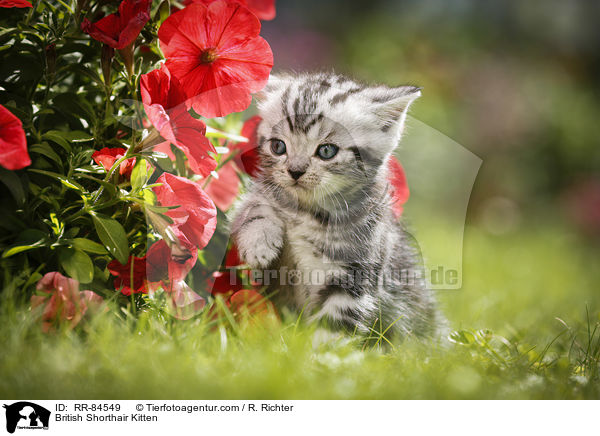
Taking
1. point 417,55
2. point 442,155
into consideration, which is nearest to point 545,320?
point 442,155

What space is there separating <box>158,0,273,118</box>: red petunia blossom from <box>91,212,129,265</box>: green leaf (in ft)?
0.79

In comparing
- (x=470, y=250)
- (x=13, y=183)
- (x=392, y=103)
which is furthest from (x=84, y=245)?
(x=470, y=250)

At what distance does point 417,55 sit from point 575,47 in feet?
2.67

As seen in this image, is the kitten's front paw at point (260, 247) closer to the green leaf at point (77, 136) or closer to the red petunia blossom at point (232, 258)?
the red petunia blossom at point (232, 258)

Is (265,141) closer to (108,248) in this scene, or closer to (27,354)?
(108,248)

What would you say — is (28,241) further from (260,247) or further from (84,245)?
(260,247)

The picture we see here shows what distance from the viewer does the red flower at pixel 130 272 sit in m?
0.90

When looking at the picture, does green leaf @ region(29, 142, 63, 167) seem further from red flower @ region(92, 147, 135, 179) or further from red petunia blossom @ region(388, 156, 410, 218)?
red petunia blossom @ region(388, 156, 410, 218)

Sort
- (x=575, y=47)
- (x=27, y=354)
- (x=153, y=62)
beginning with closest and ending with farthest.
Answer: (x=27, y=354), (x=153, y=62), (x=575, y=47)

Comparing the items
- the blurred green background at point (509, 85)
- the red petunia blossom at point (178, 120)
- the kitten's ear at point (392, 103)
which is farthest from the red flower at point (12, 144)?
the blurred green background at point (509, 85)

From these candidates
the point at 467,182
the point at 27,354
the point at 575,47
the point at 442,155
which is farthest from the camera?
the point at 575,47

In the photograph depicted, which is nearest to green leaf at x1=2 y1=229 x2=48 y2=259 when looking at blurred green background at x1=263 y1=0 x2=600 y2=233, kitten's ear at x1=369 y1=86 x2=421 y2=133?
kitten's ear at x1=369 y1=86 x2=421 y2=133

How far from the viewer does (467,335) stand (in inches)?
41.6

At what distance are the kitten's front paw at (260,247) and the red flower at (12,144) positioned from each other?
39cm
